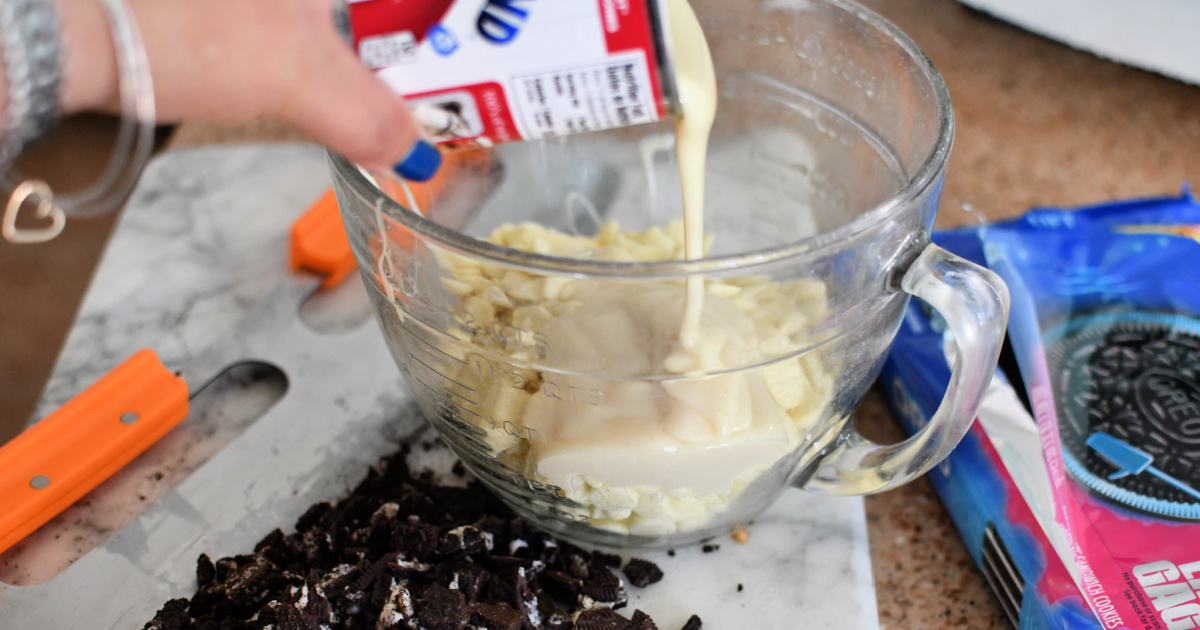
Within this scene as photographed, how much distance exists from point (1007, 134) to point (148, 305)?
1184 millimetres

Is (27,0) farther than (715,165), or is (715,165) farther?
(715,165)

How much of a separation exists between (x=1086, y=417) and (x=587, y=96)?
0.59m

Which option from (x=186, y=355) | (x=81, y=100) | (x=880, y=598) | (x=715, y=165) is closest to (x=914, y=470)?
(x=880, y=598)

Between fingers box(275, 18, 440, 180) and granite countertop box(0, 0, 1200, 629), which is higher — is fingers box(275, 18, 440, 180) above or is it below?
above

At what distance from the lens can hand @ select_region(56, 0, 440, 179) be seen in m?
0.44

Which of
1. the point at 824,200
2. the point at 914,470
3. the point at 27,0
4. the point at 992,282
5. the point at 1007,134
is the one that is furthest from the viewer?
the point at 1007,134

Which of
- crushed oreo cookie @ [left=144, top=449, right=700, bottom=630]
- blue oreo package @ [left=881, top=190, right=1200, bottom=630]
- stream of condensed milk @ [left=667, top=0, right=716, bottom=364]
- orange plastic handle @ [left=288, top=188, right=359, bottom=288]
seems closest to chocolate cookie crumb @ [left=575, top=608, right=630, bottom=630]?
crushed oreo cookie @ [left=144, top=449, right=700, bottom=630]

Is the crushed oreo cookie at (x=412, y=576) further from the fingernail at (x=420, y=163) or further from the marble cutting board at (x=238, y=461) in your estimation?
the fingernail at (x=420, y=163)

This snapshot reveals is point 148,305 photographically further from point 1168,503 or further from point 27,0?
point 1168,503

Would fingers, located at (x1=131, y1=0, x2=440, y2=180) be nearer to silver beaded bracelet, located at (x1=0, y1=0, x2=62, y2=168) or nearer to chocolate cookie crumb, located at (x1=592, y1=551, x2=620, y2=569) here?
silver beaded bracelet, located at (x1=0, y1=0, x2=62, y2=168)

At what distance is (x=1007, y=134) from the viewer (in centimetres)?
126

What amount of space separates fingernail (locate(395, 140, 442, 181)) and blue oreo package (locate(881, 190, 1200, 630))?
53cm

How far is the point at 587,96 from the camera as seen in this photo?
0.52 metres

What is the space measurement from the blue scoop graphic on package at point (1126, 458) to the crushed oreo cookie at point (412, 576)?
406 mm
